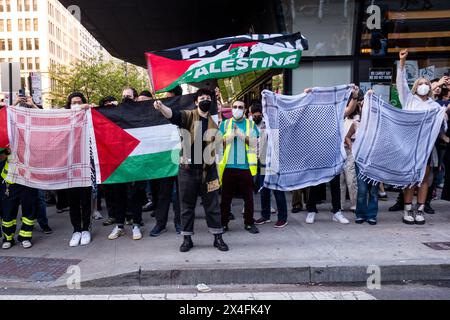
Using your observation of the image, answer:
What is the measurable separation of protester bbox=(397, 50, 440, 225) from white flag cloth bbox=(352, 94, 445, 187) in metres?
0.19

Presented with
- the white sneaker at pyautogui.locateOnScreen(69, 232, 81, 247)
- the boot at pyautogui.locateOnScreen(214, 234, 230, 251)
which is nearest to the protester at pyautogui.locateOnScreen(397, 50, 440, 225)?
the boot at pyautogui.locateOnScreen(214, 234, 230, 251)

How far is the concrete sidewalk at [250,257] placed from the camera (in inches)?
177

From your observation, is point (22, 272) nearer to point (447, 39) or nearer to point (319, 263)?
point (319, 263)

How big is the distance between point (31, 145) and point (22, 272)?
1.89 m

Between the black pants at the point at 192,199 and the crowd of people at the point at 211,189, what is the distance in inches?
0.5

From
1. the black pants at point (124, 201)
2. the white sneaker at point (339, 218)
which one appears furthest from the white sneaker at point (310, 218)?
the black pants at point (124, 201)

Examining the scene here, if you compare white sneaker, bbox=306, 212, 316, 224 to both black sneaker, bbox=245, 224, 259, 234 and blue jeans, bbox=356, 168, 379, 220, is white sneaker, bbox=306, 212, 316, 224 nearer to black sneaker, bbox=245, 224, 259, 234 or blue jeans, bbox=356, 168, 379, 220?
blue jeans, bbox=356, 168, 379, 220

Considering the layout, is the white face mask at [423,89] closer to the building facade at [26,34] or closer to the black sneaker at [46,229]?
the black sneaker at [46,229]

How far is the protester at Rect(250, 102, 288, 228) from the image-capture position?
6.37 m

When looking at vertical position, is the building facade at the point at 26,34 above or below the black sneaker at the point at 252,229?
above

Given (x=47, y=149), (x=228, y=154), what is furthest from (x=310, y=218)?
(x=47, y=149)

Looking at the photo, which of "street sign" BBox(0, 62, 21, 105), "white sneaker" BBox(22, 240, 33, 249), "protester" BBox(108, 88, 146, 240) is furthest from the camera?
"street sign" BBox(0, 62, 21, 105)
